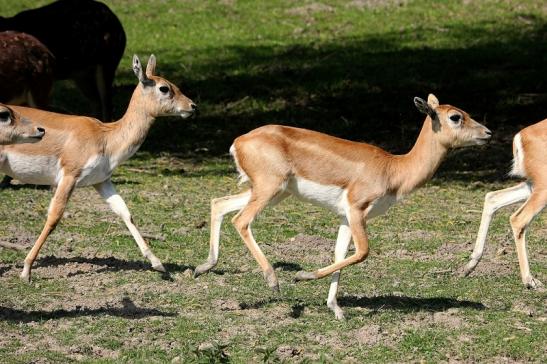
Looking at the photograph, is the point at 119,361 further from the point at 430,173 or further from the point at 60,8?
the point at 60,8

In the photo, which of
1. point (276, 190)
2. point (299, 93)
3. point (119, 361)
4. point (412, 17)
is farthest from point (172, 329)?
point (412, 17)

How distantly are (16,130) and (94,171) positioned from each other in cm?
94

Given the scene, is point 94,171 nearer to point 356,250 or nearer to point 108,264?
point 108,264

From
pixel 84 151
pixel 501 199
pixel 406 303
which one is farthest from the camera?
pixel 501 199

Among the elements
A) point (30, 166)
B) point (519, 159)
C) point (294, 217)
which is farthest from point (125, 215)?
point (519, 159)

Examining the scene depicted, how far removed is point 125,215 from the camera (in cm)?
824

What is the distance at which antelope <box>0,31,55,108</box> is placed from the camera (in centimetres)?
1105

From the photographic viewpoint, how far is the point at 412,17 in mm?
18469

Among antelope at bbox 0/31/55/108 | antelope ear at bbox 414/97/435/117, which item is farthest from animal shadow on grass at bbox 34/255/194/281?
antelope at bbox 0/31/55/108

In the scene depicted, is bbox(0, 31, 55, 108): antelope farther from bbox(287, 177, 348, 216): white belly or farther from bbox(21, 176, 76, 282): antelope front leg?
bbox(287, 177, 348, 216): white belly

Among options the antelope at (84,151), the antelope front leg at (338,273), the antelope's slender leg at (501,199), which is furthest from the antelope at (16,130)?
the antelope's slender leg at (501,199)

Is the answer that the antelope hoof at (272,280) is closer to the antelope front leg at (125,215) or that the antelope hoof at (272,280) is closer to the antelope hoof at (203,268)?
the antelope hoof at (203,268)

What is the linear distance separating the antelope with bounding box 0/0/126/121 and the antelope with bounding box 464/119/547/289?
6.25 metres

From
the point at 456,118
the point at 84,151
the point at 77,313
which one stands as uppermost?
the point at 456,118
